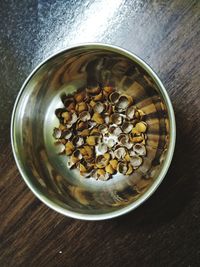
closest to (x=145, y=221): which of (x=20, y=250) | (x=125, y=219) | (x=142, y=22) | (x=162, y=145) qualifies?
(x=125, y=219)

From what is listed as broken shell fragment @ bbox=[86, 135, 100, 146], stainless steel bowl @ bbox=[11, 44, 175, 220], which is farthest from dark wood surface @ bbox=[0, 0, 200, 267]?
broken shell fragment @ bbox=[86, 135, 100, 146]

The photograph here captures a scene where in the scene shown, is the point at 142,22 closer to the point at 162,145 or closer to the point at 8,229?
the point at 162,145

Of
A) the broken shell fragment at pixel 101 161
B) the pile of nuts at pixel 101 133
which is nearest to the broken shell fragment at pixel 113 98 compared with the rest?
the pile of nuts at pixel 101 133

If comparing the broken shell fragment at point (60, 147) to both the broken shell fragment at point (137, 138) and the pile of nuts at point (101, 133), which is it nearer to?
the pile of nuts at point (101, 133)

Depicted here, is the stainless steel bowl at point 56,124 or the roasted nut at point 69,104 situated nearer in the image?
the stainless steel bowl at point 56,124

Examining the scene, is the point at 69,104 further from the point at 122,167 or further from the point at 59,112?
the point at 122,167

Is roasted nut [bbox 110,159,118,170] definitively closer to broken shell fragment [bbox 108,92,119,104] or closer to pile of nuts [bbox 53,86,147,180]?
pile of nuts [bbox 53,86,147,180]
